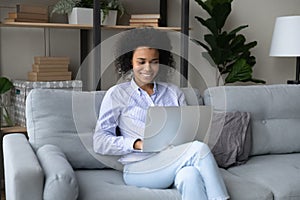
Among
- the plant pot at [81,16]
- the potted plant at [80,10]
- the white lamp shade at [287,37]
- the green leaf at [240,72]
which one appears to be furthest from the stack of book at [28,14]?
→ the white lamp shade at [287,37]

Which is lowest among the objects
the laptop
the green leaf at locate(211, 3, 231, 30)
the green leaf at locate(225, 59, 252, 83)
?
the laptop

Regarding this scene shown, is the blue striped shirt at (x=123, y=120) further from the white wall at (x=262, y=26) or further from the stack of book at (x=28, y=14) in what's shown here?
the white wall at (x=262, y=26)

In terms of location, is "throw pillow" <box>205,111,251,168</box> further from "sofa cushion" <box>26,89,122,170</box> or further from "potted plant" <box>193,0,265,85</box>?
"potted plant" <box>193,0,265,85</box>

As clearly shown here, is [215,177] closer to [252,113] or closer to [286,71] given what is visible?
[252,113]

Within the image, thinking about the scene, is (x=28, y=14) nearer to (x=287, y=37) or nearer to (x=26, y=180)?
(x=26, y=180)

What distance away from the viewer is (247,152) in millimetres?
2471

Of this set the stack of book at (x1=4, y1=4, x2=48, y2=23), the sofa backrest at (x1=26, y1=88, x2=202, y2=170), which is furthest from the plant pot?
the sofa backrest at (x1=26, y1=88, x2=202, y2=170)

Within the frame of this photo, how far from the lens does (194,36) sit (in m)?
3.70

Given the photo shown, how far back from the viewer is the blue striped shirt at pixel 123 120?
2049mm

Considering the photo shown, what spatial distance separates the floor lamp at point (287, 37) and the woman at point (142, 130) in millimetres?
1437

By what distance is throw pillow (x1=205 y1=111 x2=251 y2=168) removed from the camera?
238 centimetres

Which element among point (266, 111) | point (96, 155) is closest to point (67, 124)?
point (96, 155)

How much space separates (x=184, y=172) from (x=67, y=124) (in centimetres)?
71

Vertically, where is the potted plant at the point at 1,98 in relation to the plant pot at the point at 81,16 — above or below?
below
